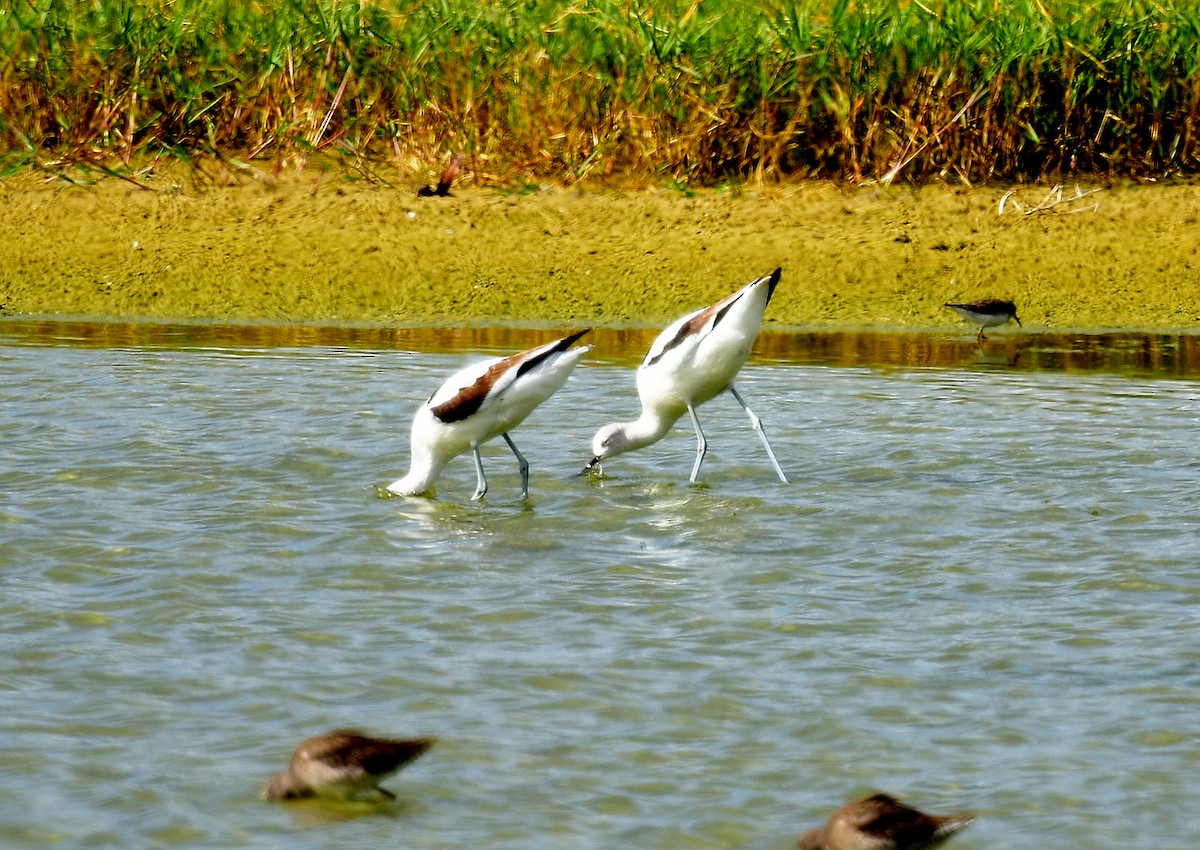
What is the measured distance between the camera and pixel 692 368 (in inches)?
312

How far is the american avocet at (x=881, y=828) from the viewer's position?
3705 mm

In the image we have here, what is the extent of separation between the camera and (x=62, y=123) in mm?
13719

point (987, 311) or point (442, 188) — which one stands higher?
point (442, 188)

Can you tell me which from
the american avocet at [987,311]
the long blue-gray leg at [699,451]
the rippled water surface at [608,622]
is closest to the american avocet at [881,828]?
the rippled water surface at [608,622]

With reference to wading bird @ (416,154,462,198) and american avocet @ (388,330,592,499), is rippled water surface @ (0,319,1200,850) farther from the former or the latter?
wading bird @ (416,154,462,198)

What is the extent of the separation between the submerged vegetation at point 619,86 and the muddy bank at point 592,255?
1.15 ft

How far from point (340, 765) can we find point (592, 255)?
8.71m

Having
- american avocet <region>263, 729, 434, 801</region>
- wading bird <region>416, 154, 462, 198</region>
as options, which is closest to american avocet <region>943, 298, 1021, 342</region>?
wading bird <region>416, 154, 462, 198</region>

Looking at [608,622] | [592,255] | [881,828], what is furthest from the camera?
[592,255]

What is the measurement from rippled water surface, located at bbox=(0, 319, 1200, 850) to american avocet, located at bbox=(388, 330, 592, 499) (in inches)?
8.0

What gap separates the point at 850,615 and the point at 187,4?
10.1 metres

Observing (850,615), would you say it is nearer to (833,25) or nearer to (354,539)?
(354,539)

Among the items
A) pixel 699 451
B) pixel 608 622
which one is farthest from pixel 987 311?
pixel 608 622

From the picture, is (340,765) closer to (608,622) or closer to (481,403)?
(608,622)
